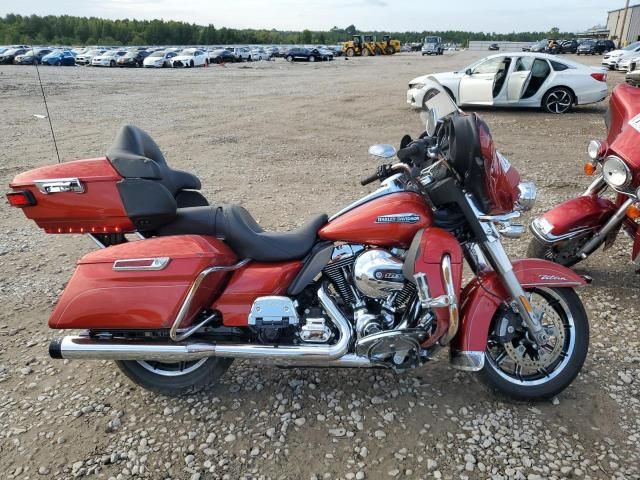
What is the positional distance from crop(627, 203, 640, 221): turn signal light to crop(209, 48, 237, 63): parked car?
4430 cm

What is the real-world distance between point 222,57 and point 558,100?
37.6 m

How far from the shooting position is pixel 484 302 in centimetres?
280

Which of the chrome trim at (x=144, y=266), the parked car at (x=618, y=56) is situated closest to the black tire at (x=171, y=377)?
the chrome trim at (x=144, y=266)

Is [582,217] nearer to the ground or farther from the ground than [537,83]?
nearer to the ground

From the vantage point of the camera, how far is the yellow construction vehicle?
5403 centimetres

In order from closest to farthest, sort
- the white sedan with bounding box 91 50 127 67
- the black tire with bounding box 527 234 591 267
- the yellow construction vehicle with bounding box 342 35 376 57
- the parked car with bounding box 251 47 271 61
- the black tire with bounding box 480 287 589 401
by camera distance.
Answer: the black tire with bounding box 480 287 589 401 → the black tire with bounding box 527 234 591 267 → the white sedan with bounding box 91 50 127 67 → the parked car with bounding box 251 47 271 61 → the yellow construction vehicle with bounding box 342 35 376 57

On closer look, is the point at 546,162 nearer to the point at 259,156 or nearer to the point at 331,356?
the point at 259,156

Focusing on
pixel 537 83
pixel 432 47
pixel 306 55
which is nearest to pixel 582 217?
pixel 537 83

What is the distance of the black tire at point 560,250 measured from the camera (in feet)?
14.1

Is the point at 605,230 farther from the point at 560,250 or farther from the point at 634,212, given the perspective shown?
the point at 560,250

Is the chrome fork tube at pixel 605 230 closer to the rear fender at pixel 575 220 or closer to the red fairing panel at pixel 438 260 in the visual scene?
the rear fender at pixel 575 220

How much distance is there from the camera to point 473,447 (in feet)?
8.76

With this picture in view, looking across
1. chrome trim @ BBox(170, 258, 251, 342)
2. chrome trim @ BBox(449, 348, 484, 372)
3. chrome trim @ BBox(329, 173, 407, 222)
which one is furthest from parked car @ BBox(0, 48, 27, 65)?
chrome trim @ BBox(449, 348, 484, 372)

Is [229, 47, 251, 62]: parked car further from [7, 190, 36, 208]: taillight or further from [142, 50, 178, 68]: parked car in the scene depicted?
[7, 190, 36, 208]: taillight
